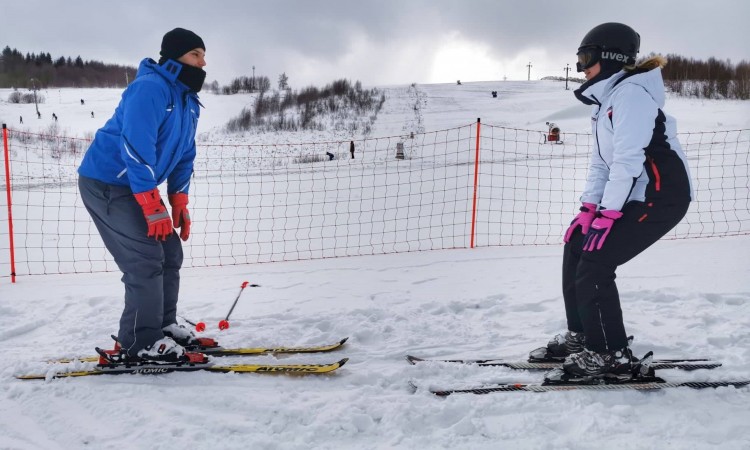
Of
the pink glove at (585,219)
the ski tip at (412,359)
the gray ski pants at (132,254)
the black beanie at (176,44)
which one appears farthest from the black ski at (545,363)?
the black beanie at (176,44)

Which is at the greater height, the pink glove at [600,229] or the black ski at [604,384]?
the pink glove at [600,229]

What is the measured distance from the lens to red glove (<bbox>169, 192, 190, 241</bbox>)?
3408mm

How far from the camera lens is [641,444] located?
219 cm

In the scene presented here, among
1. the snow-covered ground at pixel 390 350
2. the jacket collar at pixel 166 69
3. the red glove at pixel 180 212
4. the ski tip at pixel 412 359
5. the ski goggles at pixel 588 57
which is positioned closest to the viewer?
the snow-covered ground at pixel 390 350

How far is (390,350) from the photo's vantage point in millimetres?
3279

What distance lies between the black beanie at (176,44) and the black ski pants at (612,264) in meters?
2.45

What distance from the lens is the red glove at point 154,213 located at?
2729 mm

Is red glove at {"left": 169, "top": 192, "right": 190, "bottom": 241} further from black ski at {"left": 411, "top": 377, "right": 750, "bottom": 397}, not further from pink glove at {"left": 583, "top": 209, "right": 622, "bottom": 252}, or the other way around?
pink glove at {"left": 583, "top": 209, "right": 622, "bottom": 252}

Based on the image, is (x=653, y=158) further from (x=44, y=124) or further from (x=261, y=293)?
(x=44, y=124)

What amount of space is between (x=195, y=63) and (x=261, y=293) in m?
2.23

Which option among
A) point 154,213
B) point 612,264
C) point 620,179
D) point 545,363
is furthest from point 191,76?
point 545,363

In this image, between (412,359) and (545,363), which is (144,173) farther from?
(545,363)

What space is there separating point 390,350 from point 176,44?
7.30 ft

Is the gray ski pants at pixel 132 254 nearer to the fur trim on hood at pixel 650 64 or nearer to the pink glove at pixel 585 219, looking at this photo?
the pink glove at pixel 585 219
